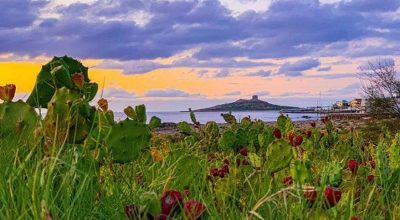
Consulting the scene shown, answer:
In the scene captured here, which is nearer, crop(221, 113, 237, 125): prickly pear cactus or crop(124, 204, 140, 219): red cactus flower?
crop(124, 204, 140, 219): red cactus flower

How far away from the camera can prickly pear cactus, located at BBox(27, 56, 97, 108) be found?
160 inches

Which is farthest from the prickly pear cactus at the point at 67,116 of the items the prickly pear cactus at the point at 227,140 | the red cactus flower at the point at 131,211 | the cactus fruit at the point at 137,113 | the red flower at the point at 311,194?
the prickly pear cactus at the point at 227,140

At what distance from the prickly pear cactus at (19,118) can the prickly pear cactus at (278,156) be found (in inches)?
59.1

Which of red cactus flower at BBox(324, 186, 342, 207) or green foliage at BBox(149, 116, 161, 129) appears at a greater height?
green foliage at BBox(149, 116, 161, 129)

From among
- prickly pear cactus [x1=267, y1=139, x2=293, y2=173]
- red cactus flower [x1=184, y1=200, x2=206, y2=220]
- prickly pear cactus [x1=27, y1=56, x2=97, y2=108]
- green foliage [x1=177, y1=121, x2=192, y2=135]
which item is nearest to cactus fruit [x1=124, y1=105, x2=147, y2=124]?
prickly pear cactus [x1=27, y1=56, x2=97, y2=108]

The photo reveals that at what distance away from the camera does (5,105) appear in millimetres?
4148

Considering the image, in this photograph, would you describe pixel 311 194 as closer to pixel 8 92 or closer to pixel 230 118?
pixel 8 92

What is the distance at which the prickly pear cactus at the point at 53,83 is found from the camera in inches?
160

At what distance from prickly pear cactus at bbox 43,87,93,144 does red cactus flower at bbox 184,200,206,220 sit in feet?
4.97

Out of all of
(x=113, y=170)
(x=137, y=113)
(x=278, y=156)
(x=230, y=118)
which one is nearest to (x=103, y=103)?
(x=113, y=170)

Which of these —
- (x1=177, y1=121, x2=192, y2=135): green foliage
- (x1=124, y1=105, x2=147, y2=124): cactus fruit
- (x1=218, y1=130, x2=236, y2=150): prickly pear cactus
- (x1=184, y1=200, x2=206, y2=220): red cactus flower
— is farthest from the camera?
(x1=177, y1=121, x2=192, y2=135): green foliage

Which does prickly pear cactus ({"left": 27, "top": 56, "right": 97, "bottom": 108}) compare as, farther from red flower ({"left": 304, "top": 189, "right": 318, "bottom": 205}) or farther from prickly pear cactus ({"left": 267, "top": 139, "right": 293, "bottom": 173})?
red flower ({"left": 304, "top": 189, "right": 318, "bottom": 205})

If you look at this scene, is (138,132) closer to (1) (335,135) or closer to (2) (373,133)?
(1) (335,135)

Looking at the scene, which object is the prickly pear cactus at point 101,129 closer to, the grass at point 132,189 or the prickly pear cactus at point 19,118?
the grass at point 132,189
